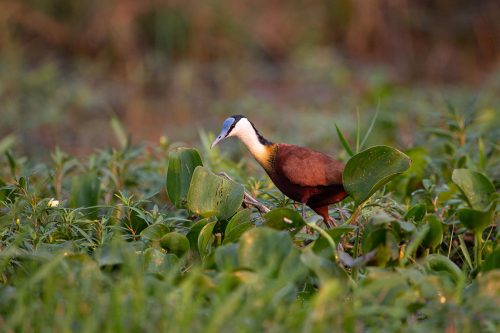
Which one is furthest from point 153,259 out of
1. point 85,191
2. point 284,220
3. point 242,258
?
point 85,191

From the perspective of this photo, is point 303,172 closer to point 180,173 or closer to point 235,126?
point 235,126

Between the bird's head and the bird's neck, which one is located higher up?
the bird's head

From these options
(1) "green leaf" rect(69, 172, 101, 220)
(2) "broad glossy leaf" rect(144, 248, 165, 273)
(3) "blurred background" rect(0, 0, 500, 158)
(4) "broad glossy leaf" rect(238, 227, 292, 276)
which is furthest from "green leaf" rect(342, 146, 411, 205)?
(3) "blurred background" rect(0, 0, 500, 158)

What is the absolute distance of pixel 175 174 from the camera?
145 inches

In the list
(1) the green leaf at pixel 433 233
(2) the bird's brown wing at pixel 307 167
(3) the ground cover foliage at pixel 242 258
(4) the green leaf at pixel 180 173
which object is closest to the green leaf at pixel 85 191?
(3) the ground cover foliage at pixel 242 258

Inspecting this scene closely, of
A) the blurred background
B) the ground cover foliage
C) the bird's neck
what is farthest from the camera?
the blurred background

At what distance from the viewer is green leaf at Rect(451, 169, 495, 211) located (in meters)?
3.43

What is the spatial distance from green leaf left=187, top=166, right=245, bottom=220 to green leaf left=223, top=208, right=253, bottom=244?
5cm

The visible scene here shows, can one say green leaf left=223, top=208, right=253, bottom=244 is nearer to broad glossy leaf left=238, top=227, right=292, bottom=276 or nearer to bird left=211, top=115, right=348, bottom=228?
bird left=211, top=115, right=348, bottom=228

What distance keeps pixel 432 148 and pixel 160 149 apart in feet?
5.26

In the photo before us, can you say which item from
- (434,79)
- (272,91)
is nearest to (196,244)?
(272,91)

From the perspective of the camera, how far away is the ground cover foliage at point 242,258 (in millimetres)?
2580

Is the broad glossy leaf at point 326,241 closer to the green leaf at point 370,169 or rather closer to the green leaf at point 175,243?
the green leaf at point 370,169

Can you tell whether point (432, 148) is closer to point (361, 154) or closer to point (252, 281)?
point (361, 154)
